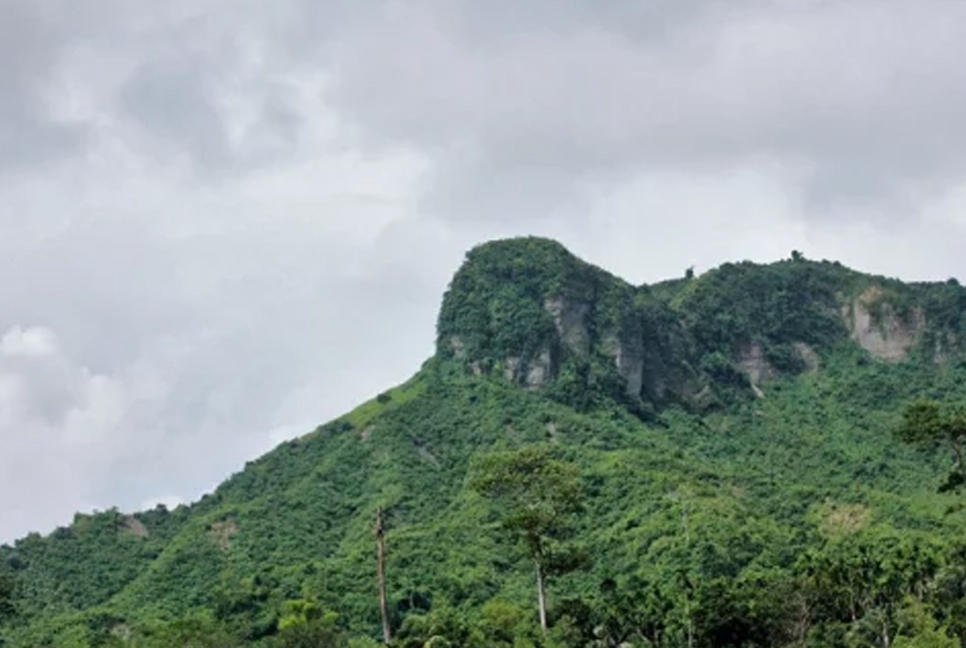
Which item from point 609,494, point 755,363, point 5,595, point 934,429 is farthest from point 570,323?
point 5,595

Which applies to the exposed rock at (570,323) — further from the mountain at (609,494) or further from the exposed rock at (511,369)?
the exposed rock at (511,369)

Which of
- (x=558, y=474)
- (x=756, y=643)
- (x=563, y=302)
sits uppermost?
(x=563, y=302)

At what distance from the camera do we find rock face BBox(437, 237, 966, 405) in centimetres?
14150

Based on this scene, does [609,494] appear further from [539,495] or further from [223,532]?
[539,495]

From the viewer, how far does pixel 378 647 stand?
226 feet

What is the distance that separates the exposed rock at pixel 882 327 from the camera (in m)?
166

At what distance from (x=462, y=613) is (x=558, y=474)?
23875 millimetres

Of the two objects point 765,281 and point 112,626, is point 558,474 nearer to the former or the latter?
point 112,626

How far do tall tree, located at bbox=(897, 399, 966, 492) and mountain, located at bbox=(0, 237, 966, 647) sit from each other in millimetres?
5852

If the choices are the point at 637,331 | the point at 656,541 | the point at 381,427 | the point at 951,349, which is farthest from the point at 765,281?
the point at 656,541

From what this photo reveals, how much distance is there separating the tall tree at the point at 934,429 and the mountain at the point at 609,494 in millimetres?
5852

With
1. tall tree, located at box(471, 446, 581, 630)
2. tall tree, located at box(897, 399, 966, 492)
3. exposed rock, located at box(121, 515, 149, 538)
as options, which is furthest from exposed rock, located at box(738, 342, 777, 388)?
tall tree, located at box(471, 446, 581, 630)

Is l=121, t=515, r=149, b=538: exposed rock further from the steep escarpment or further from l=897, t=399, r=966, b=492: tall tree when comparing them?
l=897, t=399, r=966, b=492: tall tree

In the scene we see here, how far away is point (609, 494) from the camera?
11312 centimetres
